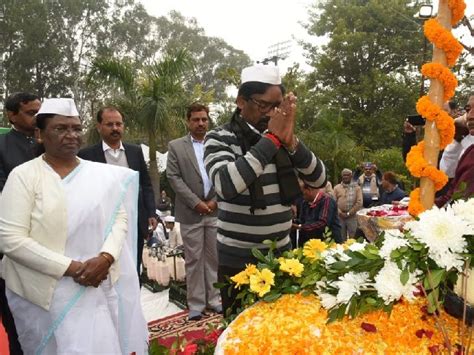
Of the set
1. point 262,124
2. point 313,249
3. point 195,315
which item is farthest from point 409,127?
point 195,315

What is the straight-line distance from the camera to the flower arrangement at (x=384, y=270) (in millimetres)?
1606

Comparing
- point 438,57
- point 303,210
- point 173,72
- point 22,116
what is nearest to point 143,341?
point 22,116

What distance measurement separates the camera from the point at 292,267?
1.96m

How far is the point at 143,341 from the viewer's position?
3.17m

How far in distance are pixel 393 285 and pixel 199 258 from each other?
3575 mm

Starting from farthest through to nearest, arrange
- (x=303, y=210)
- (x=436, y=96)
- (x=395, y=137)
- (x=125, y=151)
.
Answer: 1. (x=395, y=137)
2. (x=303, y=210)
3. (x=125, y=151)
4. (x=436, y=96)

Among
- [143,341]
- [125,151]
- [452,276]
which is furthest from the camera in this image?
[125,151]

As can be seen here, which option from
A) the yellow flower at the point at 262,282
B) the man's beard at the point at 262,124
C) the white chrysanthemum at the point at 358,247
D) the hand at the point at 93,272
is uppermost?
the man's beard at the point at 262,124

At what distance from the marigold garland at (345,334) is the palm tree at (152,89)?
42.4ft

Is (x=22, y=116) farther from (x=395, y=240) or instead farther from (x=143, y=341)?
(x=395, y=240)

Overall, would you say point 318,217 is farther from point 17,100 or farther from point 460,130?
point 17,100

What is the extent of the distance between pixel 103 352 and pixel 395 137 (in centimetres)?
2257

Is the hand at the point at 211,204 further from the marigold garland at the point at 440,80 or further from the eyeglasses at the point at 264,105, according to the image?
the marigold garland at the point at 440,80

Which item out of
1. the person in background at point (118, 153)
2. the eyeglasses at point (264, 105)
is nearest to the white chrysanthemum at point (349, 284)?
the eyeglasses at point (264, 105)
